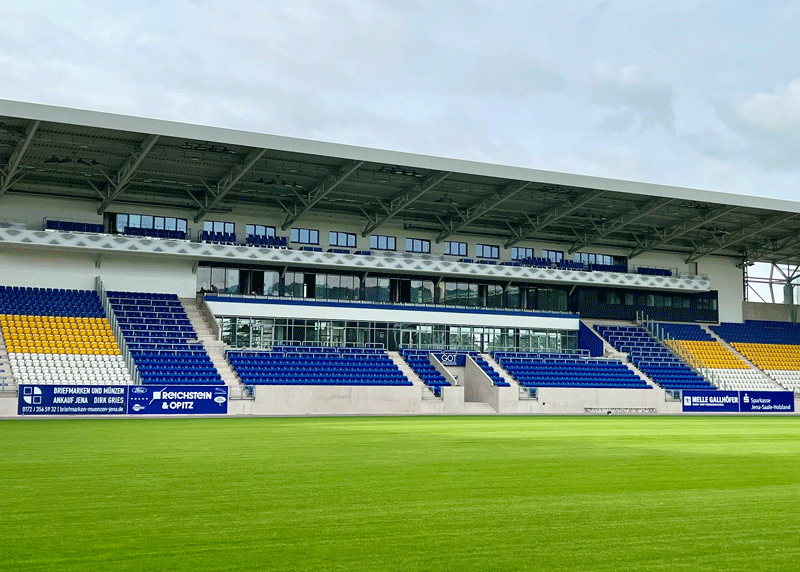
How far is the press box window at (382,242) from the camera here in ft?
171

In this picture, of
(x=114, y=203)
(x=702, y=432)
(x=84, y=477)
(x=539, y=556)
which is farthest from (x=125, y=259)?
(x=539, y=556)

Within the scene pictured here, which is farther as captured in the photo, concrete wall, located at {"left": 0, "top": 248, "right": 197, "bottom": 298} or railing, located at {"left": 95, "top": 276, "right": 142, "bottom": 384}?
concrete wall, located at {"left": 0, "top": 248, "right": 197, "bottom": 298}

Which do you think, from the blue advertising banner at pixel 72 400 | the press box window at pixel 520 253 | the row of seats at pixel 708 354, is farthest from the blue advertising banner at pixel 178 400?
the row of seats at pixel 708 354

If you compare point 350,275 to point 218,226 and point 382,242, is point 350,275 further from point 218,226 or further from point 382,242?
point 218,226

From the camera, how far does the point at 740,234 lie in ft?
185

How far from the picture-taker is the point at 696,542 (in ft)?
24.4

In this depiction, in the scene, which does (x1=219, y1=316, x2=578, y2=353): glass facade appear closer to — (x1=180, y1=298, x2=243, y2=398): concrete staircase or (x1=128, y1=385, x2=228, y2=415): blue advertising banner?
(x1=180, y1=298, x2=243, y2=398): concrete staircase

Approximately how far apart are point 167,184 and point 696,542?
40.7 meters

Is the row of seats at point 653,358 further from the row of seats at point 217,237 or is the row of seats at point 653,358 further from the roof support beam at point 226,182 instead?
the roof support beam at point 226,182

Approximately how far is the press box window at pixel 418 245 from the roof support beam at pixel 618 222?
10.5 metres

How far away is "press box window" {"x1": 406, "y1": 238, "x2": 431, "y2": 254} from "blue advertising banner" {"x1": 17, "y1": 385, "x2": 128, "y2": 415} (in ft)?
78.0

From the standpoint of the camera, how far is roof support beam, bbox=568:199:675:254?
160ft

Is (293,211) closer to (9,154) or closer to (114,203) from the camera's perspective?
(114,203)

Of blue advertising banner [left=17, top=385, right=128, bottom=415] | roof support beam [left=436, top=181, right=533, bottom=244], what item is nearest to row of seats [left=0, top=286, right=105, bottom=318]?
blue advertising banner [left=17, top=385, right=128, bottom=415]
